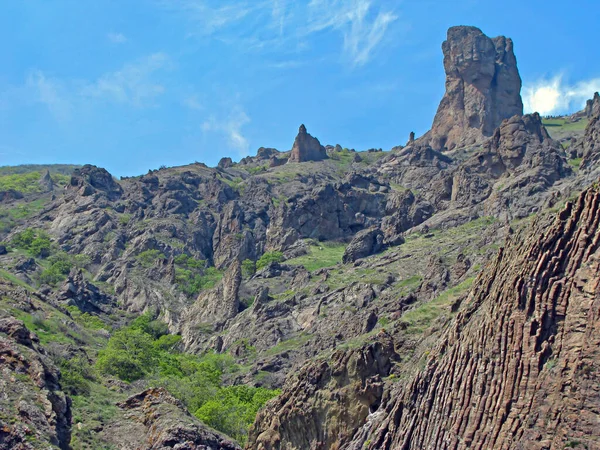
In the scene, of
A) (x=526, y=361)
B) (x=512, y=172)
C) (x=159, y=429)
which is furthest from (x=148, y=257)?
(x=526, y=361)

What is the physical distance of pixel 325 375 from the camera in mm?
56812

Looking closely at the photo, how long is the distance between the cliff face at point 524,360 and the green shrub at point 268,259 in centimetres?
10973

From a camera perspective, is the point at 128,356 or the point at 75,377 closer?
the point at 75,377

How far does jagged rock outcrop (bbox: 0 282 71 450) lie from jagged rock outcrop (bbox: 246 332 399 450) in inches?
596

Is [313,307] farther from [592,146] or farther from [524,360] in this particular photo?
[524,360]

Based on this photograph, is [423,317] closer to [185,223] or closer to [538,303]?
[538,303]

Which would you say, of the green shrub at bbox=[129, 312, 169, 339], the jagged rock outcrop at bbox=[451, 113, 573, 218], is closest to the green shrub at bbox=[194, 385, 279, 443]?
the green shrub at bbox=[129, 312, 169, 339]

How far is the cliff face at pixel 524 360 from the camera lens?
1427 inches

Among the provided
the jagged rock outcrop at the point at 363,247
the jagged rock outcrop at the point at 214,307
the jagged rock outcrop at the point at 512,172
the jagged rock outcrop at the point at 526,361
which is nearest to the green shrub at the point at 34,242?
the jagged rock outcrop at the point at 214,307

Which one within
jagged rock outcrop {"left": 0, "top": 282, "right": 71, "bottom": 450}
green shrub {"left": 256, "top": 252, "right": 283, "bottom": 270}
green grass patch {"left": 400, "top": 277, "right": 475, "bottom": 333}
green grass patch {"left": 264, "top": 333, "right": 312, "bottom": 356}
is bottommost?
jagged rock outcrop {"left": 0, "top": 282, "right": 71, "bottom": 450}

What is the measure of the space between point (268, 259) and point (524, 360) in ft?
398

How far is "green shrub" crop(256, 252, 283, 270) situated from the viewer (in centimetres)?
15688

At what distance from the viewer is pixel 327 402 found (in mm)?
54812

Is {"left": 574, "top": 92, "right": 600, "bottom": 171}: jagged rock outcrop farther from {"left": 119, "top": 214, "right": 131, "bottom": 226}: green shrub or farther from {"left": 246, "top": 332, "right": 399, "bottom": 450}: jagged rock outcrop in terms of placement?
{"left": 119, "top": 214, "right": 131, "bottom": 226}: green shrub
